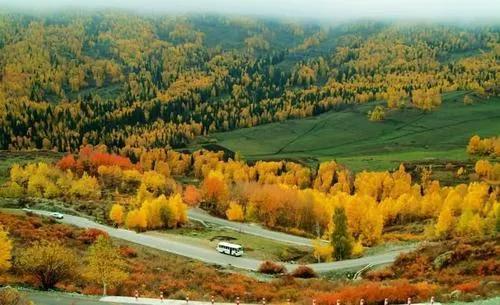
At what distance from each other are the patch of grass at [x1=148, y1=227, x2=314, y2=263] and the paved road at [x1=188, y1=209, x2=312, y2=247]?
15.4 ft

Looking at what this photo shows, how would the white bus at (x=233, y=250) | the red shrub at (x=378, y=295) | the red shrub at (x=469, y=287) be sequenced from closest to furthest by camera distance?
the red shrub at (x=378, y=295) → the red shrub at (x=469, y=287) → the white bus at (x=233, y=250)

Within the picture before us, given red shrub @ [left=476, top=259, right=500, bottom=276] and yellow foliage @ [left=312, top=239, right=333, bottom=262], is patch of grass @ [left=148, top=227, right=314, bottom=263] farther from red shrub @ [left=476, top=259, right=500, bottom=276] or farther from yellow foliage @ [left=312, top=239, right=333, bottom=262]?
red shrub @ [left=476, top=259, right=500, bottom=276]

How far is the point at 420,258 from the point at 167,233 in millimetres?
61597

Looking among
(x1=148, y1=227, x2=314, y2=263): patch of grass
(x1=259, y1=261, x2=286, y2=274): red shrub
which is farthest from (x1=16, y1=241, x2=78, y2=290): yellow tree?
(x1=148, y1=227, x2=314, y2=263): patch of grass

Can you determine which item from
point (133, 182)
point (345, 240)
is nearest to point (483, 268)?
point (345, 240)

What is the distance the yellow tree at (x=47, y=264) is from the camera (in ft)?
165

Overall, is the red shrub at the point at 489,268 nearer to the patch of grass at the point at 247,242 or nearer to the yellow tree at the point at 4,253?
the yellow tree at the point at 4,253

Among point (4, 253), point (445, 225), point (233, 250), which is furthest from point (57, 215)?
point (445, 225)

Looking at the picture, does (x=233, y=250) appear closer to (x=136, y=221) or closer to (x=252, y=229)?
(x=136, y=221)

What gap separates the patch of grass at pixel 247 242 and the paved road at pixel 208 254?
12.9ft

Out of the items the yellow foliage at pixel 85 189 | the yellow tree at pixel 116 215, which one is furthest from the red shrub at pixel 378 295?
the yellow foliage at pixel 85 189

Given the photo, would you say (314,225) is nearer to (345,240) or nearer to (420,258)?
(345,240)

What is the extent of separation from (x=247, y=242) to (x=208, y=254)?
15182mm

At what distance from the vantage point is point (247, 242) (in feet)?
384
